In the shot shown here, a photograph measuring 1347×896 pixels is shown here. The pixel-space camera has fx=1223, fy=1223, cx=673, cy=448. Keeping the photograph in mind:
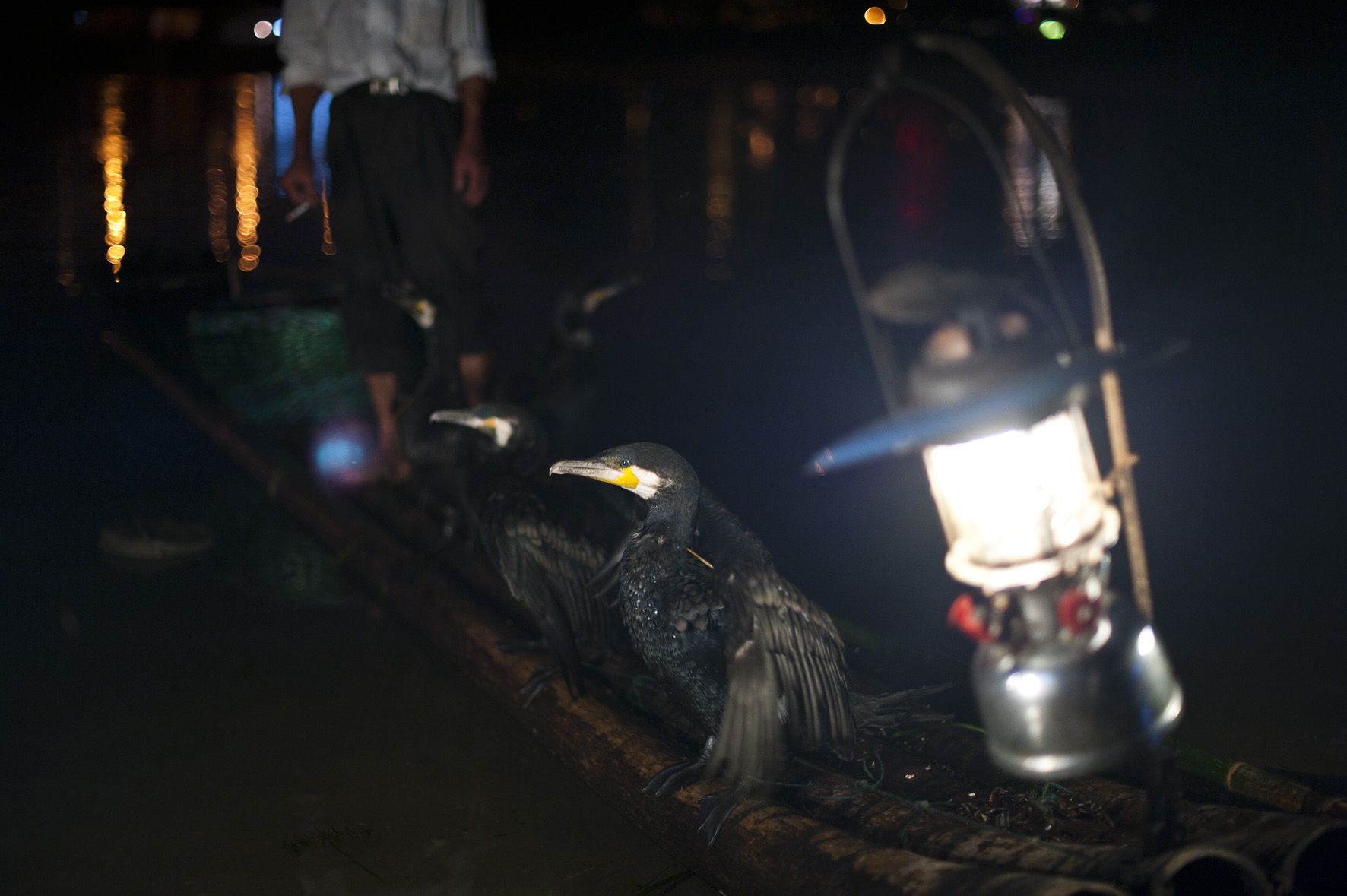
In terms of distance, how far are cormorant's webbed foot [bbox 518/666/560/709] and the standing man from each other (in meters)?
1.96

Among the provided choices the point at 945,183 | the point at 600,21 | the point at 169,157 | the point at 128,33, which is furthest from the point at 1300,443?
the point at 128,33

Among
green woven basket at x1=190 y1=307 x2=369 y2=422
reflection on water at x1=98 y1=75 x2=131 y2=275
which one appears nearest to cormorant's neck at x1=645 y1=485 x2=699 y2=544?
green woven basket at x1=190 y1=307 x2=369 y2=422

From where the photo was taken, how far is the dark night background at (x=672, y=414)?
330cm

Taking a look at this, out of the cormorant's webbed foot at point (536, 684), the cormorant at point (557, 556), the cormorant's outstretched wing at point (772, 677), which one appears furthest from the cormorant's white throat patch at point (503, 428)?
the cormorant's outstretched wing at point (772, 677)

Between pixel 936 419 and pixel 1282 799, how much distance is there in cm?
137

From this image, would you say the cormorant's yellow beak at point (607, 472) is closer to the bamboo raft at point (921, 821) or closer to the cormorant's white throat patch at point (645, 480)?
the cormorant's white throat patch at point (645, 480)

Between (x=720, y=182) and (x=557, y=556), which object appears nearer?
(x=557, y=556)

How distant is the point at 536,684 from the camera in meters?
3.33

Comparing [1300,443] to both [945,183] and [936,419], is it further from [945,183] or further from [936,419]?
[945,183]

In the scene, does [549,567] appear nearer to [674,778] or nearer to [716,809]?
[674,778]

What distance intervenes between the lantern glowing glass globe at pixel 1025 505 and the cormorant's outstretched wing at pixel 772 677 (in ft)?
2.41

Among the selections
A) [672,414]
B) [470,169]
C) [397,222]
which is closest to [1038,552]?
[470,169]

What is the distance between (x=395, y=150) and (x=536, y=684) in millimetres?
2349

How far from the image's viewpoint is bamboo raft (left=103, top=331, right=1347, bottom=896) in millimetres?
2105
